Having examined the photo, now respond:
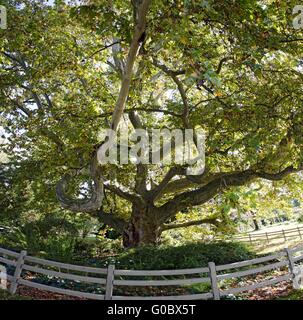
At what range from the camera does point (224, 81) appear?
10828 millimetres

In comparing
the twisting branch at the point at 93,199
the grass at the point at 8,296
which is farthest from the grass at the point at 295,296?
the grass at the point at 8,296

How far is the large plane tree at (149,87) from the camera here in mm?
7695

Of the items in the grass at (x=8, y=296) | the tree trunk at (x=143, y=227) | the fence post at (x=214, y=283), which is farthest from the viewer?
the tree trunk at (x=143, y=227)

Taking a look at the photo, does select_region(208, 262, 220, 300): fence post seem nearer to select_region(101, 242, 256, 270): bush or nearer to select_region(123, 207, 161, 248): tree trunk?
select_region(101, 242, 256, 270): bush

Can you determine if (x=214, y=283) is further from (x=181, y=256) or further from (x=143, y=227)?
(x=143, y=227)

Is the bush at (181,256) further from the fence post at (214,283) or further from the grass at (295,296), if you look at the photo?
the fence post at (214,283)

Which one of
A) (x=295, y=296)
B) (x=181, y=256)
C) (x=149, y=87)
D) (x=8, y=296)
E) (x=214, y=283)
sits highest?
(x=149, y=87)

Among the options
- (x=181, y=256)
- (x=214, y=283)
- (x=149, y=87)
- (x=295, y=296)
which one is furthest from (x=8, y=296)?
(x=149, y=87)

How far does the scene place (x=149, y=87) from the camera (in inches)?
593

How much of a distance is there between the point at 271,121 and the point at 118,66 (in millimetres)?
7262

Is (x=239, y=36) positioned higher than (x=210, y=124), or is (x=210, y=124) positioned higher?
(x=210, y=124)

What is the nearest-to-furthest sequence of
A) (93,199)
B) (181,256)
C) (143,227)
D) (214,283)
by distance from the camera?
(214,283) → (93,199) → (181,256) → (143,227)
